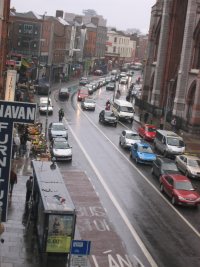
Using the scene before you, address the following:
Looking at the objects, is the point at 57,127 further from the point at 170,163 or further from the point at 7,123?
the point at 7,123

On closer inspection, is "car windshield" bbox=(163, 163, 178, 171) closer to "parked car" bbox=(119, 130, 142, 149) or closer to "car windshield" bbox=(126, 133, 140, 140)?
"parked car" bbox=(119, 130, 142, 149)

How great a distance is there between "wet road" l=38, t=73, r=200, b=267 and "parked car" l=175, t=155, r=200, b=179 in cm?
273

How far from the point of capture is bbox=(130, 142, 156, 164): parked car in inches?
1788

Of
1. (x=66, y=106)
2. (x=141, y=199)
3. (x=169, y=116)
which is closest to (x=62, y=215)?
(x=141, y=199)

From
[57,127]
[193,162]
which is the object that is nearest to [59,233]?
[193,162]

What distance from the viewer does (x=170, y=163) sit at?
133ft

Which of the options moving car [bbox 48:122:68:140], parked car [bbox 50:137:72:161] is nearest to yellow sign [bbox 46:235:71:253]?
parked car [bbox 50:137:72:161]

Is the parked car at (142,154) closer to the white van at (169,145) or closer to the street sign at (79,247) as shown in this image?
the white van at (169,145)

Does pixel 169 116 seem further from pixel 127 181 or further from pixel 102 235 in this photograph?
pixel 102 235

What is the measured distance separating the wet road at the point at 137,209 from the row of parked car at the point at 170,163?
2.03 ft

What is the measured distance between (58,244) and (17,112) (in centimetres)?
849

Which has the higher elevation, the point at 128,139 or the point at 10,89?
the point at 10,89

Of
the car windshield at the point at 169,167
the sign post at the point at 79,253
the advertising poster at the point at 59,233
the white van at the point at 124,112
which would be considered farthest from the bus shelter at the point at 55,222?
the white van at the point at 124,112

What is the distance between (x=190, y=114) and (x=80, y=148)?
2206 cm
